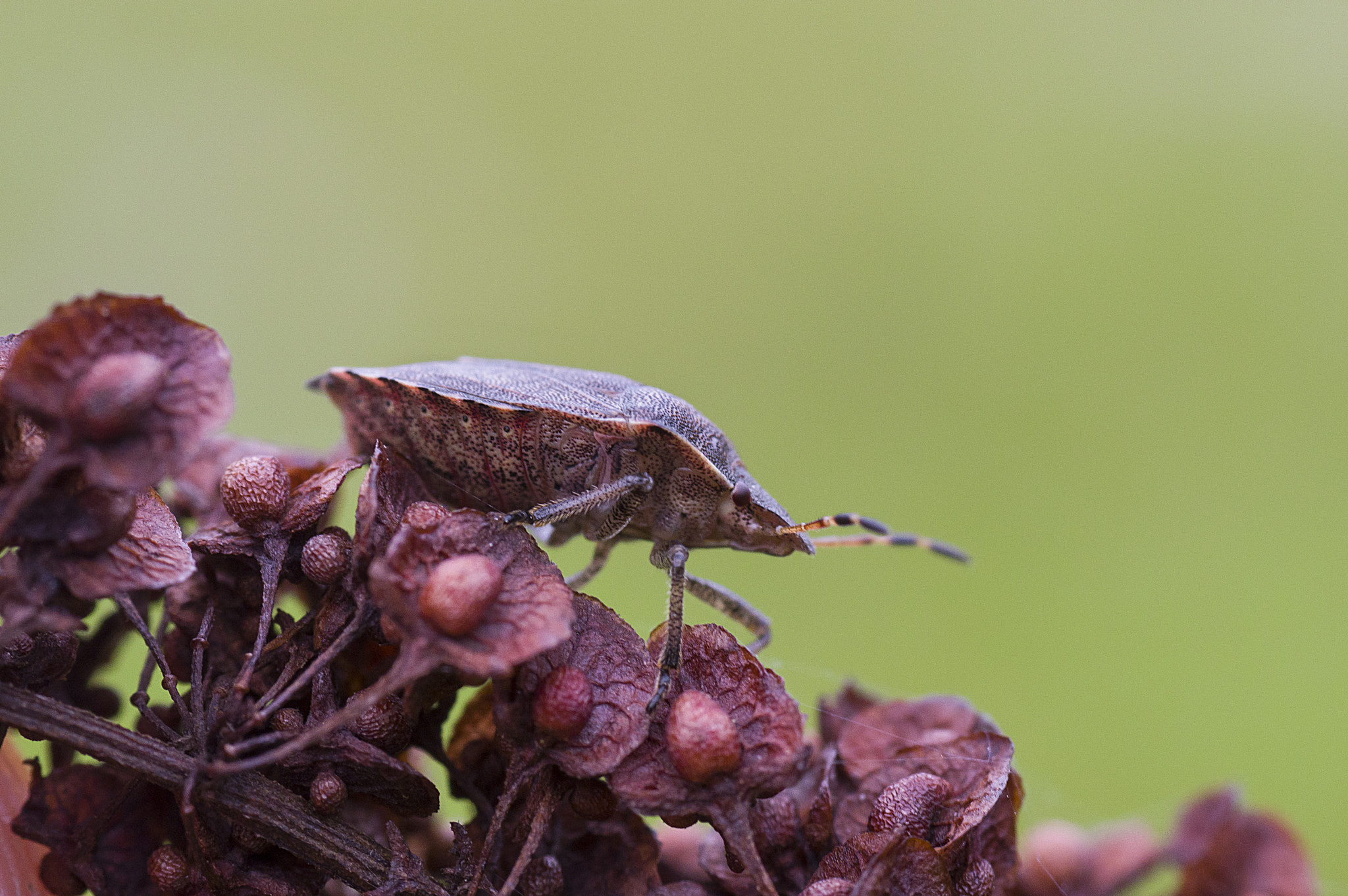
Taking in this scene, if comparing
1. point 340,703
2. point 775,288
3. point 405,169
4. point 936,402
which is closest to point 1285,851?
point 340,703

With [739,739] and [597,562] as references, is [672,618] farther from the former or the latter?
[597,562]

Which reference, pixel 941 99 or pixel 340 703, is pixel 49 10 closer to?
pixel 941 99

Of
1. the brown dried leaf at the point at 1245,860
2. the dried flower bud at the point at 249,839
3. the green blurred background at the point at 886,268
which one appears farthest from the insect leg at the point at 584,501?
the green blurred background at the point at 886,268

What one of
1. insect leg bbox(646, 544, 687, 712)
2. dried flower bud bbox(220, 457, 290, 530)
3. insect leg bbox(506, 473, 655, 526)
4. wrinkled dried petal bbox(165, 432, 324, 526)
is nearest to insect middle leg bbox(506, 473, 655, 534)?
insect leg bbox(506, 473, 655, 526)

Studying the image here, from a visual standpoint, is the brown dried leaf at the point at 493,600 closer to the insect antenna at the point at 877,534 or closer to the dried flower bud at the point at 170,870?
the dried flower bud at the point at 170,870

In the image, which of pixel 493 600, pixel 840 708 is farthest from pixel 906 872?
pixel 493 600

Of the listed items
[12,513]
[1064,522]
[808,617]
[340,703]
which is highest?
[12,513]

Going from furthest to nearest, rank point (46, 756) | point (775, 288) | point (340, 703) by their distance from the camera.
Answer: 1. point (775, 288)
2. point (46, 756)
3. point (340, 703)

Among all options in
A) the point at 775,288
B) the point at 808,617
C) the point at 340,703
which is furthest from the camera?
the point at 775,288
